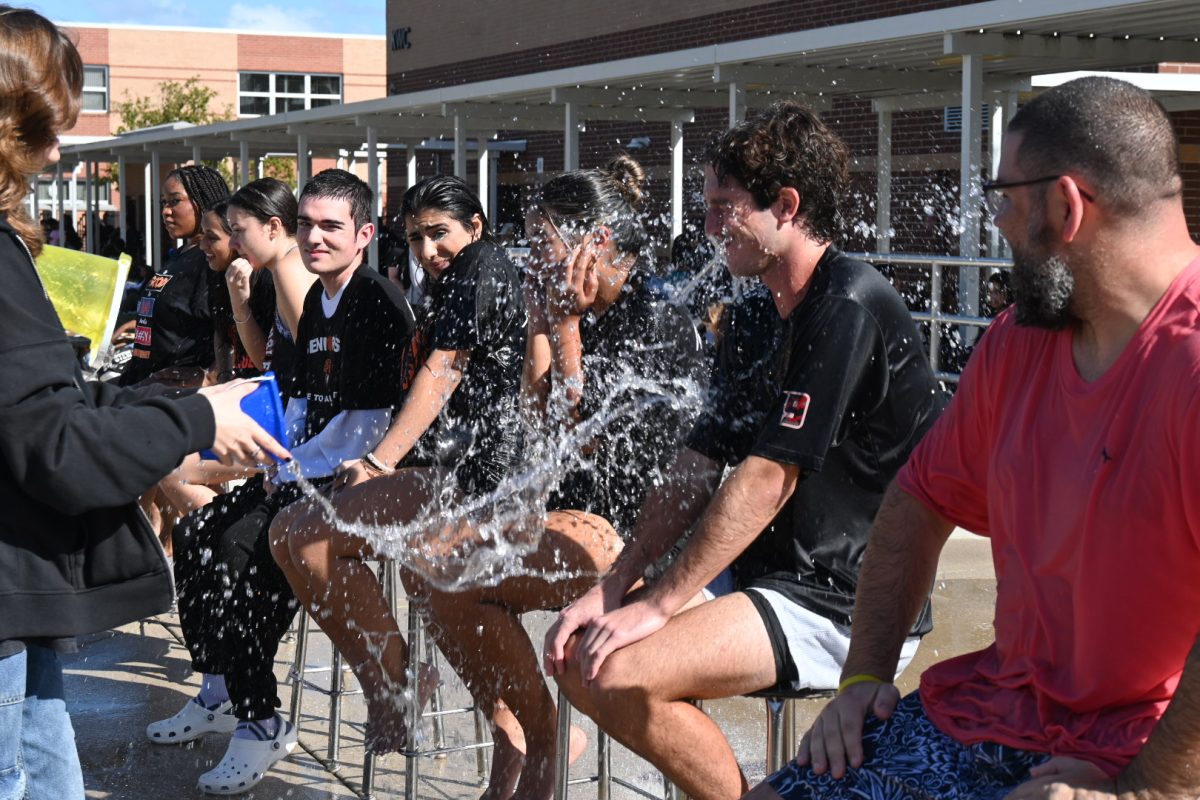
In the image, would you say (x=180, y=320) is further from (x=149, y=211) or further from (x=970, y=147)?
(x=149, y=211)

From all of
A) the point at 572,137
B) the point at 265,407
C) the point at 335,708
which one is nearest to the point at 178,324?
the point at 335,708

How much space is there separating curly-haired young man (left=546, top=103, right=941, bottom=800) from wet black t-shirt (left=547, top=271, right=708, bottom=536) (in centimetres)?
51

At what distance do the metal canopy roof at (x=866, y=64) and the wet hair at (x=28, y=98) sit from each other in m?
8.24

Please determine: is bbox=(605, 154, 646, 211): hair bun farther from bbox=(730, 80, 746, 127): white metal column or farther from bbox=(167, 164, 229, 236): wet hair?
bbox=(730, 80, 746, 127): white metal column

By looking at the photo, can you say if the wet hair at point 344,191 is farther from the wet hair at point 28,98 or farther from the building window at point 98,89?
the building window at point 98,89

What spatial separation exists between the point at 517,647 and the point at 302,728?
149cm

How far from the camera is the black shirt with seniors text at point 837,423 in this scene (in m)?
3.06

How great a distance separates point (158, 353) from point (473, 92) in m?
11.0

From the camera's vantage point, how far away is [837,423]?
3076mm

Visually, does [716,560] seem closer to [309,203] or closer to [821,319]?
[821,319]

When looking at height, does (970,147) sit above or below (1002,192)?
above

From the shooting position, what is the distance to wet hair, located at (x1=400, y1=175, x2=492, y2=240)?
489 cm

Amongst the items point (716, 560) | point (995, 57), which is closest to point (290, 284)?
point (716, 560)

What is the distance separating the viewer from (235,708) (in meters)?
4.57
